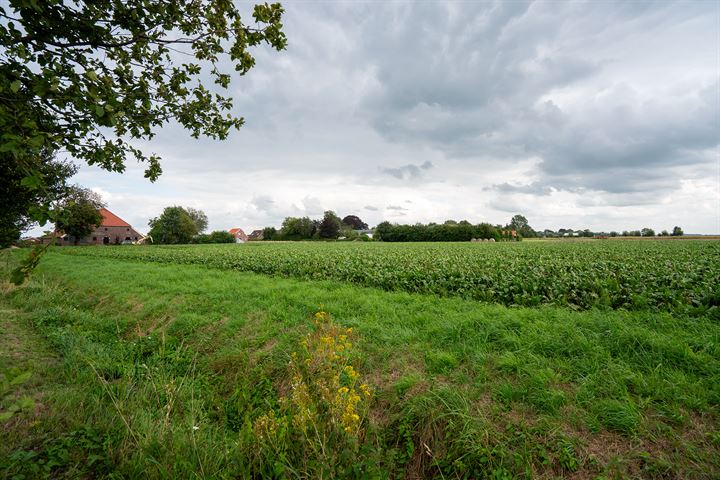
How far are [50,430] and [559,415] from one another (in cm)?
645

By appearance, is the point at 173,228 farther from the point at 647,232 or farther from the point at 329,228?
the point at 647,232

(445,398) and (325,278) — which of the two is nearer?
(445,398)

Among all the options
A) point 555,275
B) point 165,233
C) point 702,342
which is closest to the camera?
point 702,342

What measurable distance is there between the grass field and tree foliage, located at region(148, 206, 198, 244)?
75.6m

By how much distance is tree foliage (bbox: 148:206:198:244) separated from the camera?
2995 inches

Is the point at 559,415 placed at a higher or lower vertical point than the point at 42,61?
lower

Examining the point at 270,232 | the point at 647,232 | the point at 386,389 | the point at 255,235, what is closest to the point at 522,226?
the point at 647,232

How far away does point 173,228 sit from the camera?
249 ft

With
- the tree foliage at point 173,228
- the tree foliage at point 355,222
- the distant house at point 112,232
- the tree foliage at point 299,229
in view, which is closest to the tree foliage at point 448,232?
the tree foliage at point 299,229

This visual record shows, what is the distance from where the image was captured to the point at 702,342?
495 centimetres

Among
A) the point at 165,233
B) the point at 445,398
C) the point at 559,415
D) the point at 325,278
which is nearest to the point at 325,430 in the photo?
the point at 445,398

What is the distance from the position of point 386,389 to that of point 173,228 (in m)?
84.3

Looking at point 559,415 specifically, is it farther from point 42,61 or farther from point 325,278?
point 325,278

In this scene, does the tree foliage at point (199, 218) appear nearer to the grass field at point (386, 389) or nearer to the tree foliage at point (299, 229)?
the tree foliage at point (299, 229)
